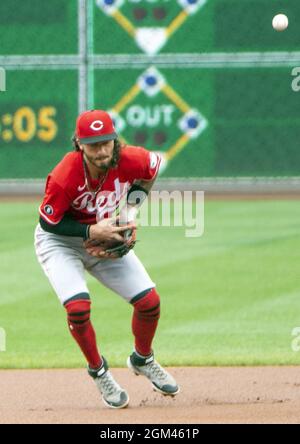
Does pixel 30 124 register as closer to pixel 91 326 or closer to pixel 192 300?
pixel 192 300

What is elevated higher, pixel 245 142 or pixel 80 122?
pixel 80 122

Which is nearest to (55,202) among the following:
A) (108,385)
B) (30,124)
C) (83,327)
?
(83,327)

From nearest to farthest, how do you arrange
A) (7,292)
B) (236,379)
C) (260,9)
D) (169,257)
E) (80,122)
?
(80,122) → (236,379) → (7,292) → (169,257) → (260,9)

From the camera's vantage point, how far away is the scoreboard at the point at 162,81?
49.3ft

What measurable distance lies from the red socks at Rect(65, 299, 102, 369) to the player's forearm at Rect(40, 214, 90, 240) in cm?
37

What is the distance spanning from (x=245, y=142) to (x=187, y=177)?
2.77 ft

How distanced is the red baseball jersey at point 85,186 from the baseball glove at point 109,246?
19 cm

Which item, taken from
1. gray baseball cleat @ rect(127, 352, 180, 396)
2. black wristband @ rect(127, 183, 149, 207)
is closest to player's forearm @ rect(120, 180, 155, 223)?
black wristband @ rect(127, 183, 149, 207)

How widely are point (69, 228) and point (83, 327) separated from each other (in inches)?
21.0

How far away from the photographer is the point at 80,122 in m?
6.34

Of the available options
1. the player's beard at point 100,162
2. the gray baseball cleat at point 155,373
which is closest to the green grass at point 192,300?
the gray baseball cleat at point 155,373

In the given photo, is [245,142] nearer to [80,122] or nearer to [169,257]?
[169,257]

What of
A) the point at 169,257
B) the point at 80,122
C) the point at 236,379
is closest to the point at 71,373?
the point at 236,379

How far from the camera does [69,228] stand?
21.3 ft
